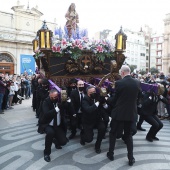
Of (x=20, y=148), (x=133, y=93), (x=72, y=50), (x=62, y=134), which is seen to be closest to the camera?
(x=133, y=93)

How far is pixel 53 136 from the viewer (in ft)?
13.3

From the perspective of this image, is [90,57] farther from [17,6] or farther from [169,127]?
[17,6]

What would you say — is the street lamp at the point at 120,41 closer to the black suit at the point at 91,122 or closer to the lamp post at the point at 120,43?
the lamp post at the point at 120,43

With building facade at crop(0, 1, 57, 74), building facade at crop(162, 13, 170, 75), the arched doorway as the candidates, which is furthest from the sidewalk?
building facade at crop(162, 13, 170, 75)

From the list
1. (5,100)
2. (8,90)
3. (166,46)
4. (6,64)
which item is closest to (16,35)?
(6,64)

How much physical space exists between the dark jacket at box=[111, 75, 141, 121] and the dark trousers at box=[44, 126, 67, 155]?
1.25m

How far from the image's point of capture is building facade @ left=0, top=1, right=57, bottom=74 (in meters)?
22.9

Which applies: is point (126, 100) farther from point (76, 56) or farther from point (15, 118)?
point (15, 118)

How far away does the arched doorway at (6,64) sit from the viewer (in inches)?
912

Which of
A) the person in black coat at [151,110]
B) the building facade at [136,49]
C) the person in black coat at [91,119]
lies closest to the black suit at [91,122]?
the person in black coat at [91,119]

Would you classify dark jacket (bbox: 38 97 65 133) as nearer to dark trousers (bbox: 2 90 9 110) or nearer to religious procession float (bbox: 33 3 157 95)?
religious procession float (bbox: 33 3 157 95)

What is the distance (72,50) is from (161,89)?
311 cm

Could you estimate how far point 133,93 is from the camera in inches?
149

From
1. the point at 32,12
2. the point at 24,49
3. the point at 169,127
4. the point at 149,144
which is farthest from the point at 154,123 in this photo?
the point at 32,12
